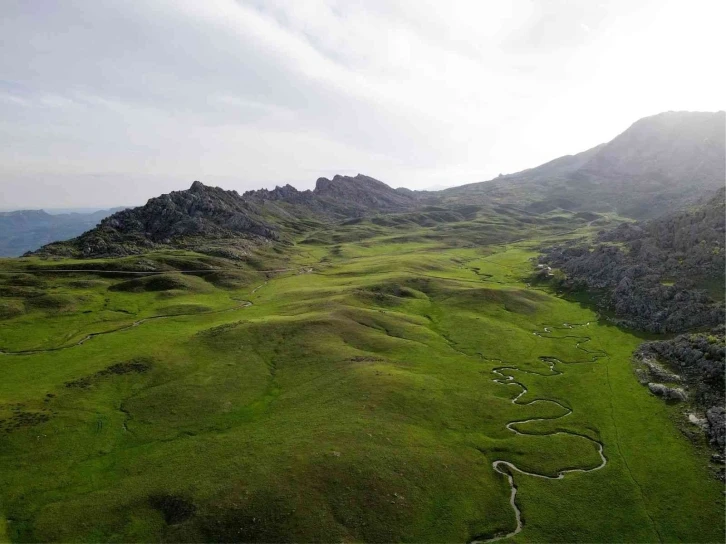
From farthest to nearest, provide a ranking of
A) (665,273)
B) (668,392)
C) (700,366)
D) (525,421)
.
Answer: (665,273), (700,366), (668,392), (525,421)

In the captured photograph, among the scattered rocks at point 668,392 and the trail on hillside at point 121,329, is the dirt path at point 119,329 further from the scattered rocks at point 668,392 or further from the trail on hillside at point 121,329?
the scattered rocks at point 668,392

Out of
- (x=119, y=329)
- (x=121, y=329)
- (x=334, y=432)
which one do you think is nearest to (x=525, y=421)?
(x=334, y=432)

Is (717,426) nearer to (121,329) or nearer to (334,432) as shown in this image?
(334,432)

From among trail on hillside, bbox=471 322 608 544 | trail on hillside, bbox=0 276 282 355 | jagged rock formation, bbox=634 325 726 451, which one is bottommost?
trail on hillside, bbox=471 322 608 544

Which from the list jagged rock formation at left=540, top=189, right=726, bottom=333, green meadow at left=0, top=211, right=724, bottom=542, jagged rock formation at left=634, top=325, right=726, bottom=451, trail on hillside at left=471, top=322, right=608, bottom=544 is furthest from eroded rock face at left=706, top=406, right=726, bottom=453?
jagged rock formation at left=540, top=189, right=726, bottom=333

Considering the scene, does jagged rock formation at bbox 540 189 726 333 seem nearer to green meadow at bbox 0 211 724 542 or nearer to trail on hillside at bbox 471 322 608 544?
green meadow at bbox 0 211 724 542

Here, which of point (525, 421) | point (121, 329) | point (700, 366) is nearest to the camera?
point (525, 421)
